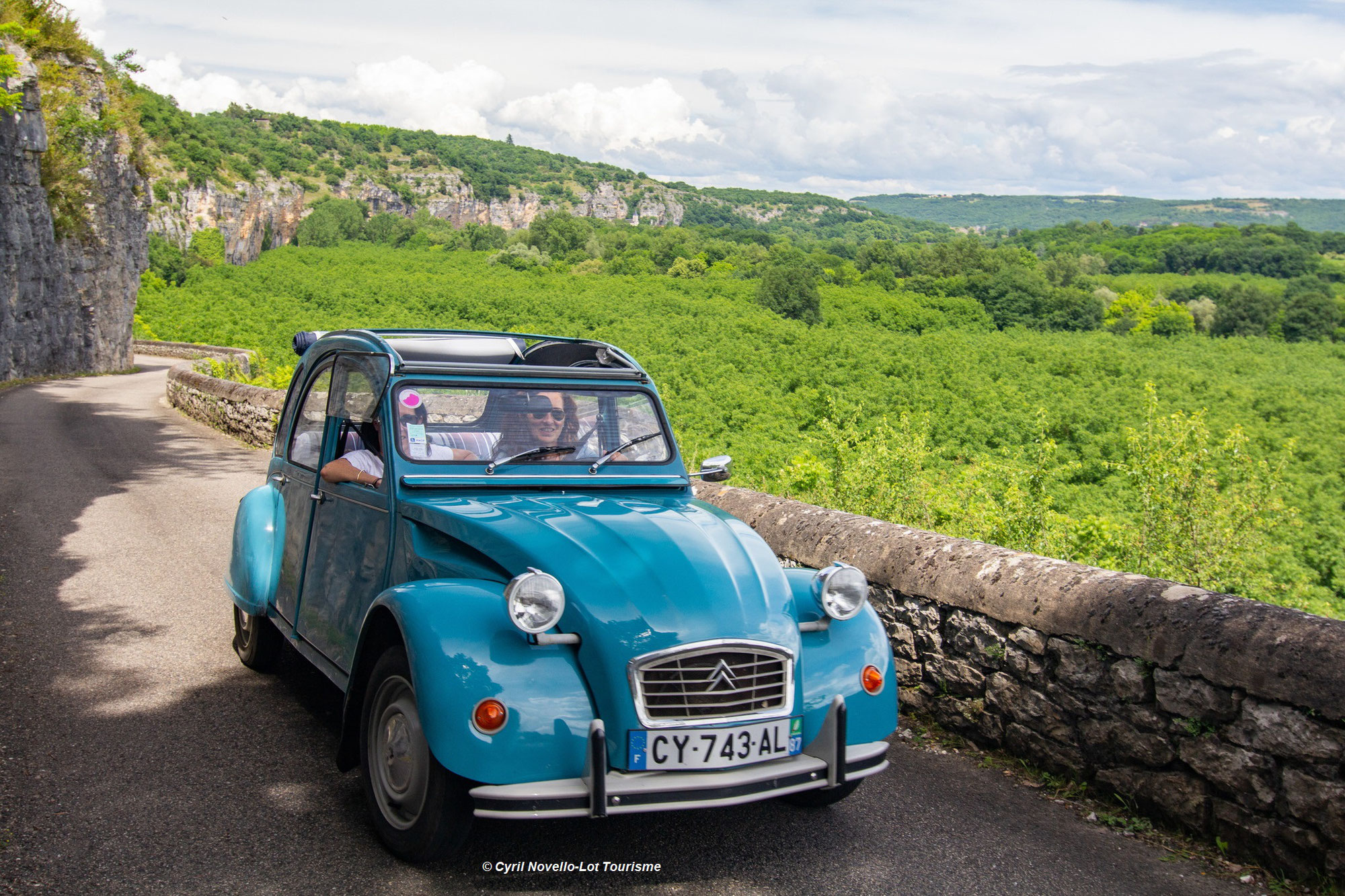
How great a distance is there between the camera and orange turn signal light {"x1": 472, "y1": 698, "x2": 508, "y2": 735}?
314 centimetres

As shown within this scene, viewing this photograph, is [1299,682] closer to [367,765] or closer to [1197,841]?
[1197,841]

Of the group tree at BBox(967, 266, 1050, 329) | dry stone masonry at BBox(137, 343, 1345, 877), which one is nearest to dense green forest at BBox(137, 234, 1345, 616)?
tree at BBox(967, 266, 1050, 329)

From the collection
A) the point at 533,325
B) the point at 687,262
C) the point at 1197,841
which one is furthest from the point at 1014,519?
the point at 687,262

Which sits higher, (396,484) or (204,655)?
(396,484)

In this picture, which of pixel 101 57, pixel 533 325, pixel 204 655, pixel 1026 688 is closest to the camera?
pixel 1026 688

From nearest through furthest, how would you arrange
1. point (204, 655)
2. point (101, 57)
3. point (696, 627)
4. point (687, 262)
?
point (696, 627), point (204, 655), point (101, 57), point (687, 262)

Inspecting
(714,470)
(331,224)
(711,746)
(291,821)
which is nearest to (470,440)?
(714,470)

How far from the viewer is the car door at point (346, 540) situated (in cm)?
422

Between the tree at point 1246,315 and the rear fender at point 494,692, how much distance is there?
4054 inches

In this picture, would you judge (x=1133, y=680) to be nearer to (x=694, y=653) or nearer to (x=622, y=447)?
(x=694, y=653)

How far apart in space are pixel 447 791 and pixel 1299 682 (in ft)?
9.54

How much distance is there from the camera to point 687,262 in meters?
125

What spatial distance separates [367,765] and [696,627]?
1382 millimetres

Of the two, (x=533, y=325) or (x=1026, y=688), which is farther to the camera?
(x=533, y=325)
